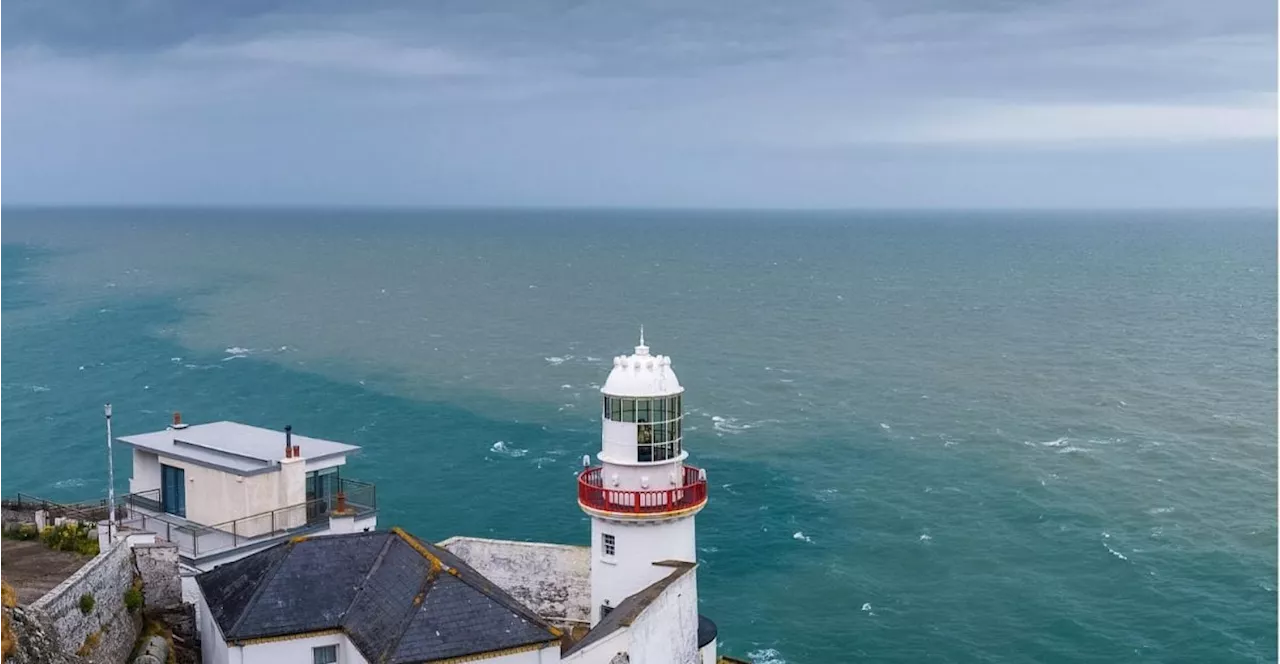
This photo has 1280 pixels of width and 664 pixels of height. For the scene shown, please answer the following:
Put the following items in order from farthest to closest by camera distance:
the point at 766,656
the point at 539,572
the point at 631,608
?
the point at 766,656
the point at 539,572
the point at 631,608

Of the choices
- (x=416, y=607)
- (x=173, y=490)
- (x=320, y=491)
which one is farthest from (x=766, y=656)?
(x=416, y=607)

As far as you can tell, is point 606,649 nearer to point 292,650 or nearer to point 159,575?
point 292,650

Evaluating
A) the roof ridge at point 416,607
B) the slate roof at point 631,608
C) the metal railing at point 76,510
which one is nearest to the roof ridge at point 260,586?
the roof ridge at point 416,607

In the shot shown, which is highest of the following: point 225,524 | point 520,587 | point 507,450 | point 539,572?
point 225,524

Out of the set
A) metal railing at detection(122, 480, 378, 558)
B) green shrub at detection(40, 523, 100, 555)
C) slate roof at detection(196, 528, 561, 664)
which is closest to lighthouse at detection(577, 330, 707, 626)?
slate roof at detection(196, 528, 561, 664)

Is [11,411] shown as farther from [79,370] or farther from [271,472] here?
[271,472]

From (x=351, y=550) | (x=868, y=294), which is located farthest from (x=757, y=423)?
(x=868, y=294)

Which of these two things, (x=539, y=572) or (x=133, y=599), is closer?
(x=133, y=599)
